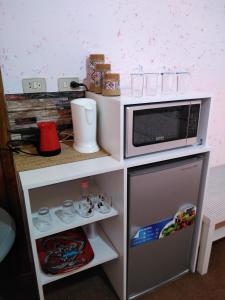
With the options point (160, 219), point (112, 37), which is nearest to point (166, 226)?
point (160, 219)

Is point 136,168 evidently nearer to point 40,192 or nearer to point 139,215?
point 139,215

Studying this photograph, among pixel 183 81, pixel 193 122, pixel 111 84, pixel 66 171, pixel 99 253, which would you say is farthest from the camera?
pixel 183 81

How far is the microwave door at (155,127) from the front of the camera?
114 cm

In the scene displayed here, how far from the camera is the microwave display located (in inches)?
45.9

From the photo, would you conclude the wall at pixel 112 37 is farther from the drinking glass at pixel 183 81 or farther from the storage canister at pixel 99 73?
the storage canister at pixel 99 73

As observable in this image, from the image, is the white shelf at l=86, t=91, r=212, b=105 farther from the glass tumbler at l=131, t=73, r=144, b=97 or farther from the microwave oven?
the glass tumbler at l=131, t=73, r=144, b=97

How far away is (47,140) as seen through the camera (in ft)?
3.98

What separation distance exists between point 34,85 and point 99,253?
1036mm

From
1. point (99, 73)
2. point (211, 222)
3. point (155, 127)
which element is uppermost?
point (99, 73)

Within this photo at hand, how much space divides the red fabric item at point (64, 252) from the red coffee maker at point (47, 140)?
571 mm

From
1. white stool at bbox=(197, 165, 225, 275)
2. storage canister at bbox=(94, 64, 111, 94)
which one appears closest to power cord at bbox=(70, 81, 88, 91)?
storage canister at bbox=(94, 64, 111, 94)

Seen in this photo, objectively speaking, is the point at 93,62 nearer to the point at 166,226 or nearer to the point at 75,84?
the point at 75,84

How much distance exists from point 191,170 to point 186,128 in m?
0.24

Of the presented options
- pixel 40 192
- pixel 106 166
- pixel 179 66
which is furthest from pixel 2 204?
pixel 179 66
